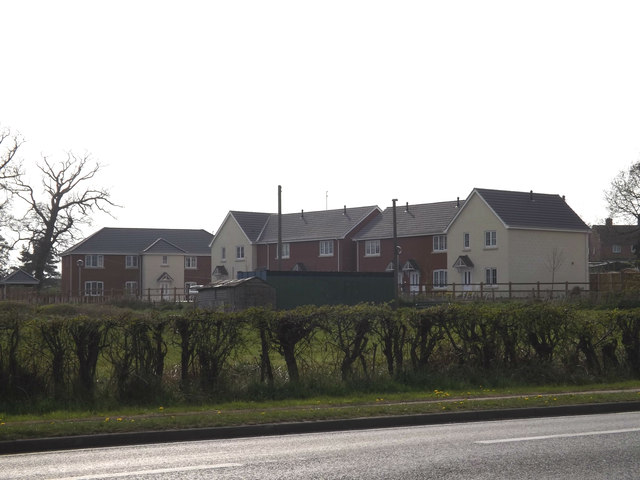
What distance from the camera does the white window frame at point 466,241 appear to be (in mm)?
65938

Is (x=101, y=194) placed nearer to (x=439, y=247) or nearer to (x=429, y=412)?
(x=439, y=247)

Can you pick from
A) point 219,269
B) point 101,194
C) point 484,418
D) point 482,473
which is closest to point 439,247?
point 219,269

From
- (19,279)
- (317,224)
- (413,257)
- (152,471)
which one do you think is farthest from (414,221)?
(152,471)

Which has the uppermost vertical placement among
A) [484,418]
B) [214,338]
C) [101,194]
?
[101,194]

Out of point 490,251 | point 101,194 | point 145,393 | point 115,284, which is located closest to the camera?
point 145,393

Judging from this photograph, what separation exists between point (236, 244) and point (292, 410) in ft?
227

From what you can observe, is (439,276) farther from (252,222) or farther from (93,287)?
(93,287)

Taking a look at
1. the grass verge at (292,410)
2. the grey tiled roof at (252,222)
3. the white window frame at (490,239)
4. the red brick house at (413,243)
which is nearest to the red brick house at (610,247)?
the red brick house at (413,243)

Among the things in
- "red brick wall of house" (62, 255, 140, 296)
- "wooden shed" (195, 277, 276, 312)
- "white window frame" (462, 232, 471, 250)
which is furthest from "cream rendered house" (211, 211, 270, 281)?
"wooden shed" (195, 277, 276, 312)

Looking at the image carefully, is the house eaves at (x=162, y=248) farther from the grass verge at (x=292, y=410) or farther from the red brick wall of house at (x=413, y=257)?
the grass verge at (x=292, y=410)

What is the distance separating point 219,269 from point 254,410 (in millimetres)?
69085

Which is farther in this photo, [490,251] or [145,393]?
[490,251]

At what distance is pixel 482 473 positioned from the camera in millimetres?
9492

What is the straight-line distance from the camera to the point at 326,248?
76875 mm
